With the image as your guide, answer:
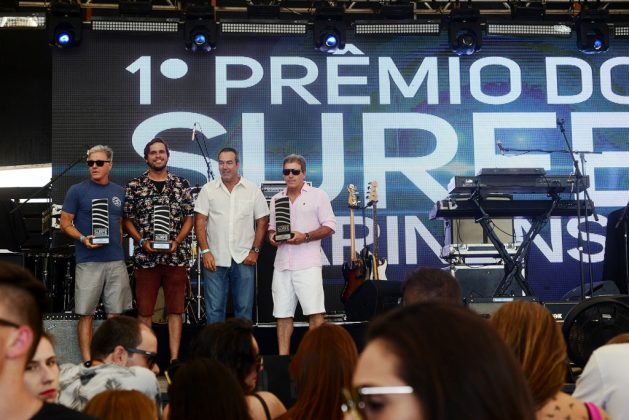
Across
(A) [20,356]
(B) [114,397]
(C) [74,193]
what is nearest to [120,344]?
(B) [114,397]

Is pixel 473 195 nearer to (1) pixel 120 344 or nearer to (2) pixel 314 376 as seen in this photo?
(1) pixel 120 344

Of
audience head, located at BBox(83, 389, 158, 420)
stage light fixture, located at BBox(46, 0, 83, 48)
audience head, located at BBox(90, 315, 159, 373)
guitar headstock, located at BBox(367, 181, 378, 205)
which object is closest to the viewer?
audience head, located at BBox(83, 389, 158, 420)

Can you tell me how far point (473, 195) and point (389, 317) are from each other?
8.05 m

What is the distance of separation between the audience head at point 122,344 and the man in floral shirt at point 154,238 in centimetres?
331

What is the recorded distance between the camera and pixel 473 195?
9.21m

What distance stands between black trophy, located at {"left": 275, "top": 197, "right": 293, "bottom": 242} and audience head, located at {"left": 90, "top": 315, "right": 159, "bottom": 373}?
137 inches

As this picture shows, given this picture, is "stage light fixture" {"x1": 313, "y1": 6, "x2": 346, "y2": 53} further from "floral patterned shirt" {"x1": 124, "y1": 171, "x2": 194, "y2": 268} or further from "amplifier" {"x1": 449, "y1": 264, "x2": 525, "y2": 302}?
"floral patterned shirt" {"x1": 124, "y1": 171, "x2": 194, "y2": 268}

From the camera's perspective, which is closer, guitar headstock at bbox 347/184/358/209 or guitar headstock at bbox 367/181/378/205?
guitar headstock at bbox 347/184/358/209

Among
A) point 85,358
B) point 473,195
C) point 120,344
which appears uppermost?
point 473,195

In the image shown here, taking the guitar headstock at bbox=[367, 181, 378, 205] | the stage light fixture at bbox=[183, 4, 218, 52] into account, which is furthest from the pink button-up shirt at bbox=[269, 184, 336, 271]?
the stage light fixture at bbox=[183, 4, 218, 52]

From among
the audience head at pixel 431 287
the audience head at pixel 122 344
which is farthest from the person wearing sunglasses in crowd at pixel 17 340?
the audience head at pixel 431 287

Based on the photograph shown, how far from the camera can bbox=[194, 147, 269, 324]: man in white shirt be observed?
767 cm

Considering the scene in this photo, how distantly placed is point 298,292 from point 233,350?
4083mm

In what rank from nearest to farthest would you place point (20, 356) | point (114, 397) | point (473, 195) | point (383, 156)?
point (20, 356) < point (114, 397) < point (473, 195) < point (383, 156)
